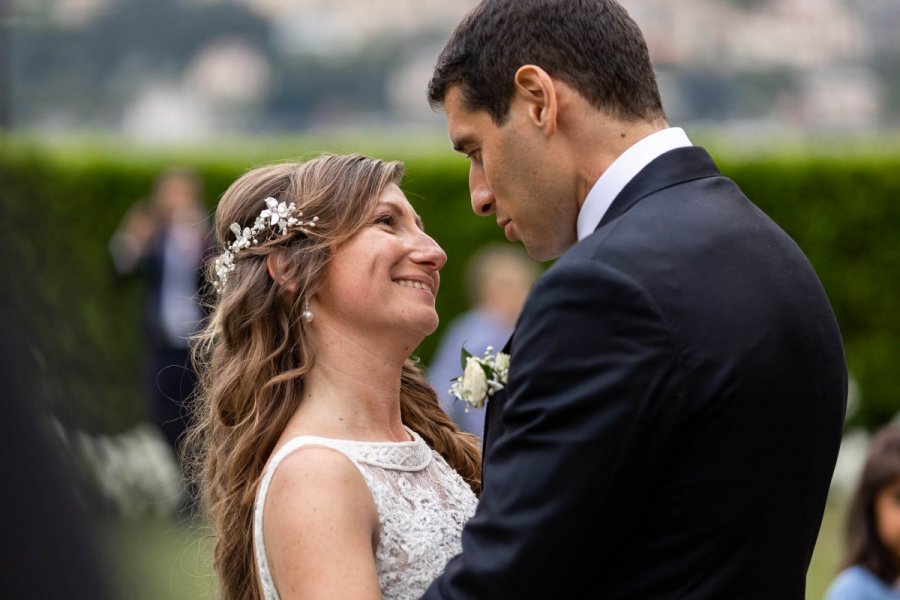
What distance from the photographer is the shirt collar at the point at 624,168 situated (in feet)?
7.90

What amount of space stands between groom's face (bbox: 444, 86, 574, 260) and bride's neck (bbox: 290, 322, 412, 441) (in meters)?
0.52

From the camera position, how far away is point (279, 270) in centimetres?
309

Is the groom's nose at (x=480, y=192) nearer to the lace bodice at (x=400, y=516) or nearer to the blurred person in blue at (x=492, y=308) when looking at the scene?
the lace bodice at (x=400, y=516)

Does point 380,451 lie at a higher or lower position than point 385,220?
lower

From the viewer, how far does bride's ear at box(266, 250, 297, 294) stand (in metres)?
3.05

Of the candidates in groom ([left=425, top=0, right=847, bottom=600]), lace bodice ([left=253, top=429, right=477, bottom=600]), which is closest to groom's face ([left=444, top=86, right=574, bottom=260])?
groom ([left=425, top=0, right=847, bottom=600])

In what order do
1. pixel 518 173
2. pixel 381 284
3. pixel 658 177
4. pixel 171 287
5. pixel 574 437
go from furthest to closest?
pixel 171 287
pixel 381 284
pixel 518 173
pixel 658 177
pixel 574 437

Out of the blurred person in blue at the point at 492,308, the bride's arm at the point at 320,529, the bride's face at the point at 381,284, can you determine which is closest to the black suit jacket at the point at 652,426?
the bride's arm at the point at 320,529

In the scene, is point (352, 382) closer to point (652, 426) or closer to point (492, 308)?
point (652, 426)

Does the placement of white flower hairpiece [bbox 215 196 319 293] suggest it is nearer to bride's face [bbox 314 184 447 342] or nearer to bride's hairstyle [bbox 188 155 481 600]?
bride's hairstyle [bbox 188 155 481 600]

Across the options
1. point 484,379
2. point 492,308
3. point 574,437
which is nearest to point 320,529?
point 484,379

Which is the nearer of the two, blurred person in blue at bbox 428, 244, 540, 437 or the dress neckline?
the dress neckline

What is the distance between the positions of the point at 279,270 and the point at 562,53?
997mm

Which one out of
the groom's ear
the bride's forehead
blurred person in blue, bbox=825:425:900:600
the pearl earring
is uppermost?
the groom's ear
